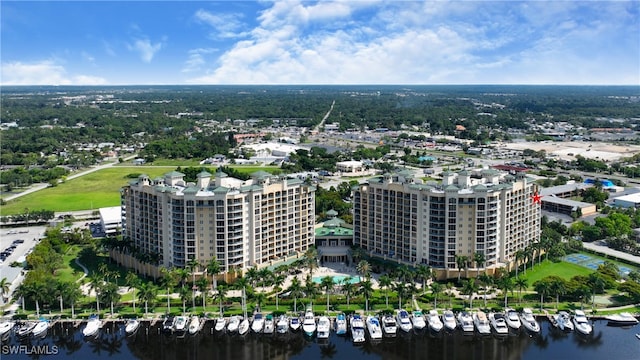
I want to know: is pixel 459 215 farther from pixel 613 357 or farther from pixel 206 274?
pixel 206 274

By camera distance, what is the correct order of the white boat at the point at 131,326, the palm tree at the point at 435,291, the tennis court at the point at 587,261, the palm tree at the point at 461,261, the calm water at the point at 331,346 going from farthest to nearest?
the tennis court at the point at 587,261, the palm tree at the point at 461,261, the palm tree at the point at 435,291, the white boat at the point at 131,326, the calm water at the point at 331,346

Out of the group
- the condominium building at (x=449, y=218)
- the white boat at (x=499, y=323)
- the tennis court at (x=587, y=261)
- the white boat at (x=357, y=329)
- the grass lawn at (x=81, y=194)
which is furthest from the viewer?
the grass lawn at (x=81, y=194)

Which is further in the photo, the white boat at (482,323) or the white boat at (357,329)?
the white boat at (482,323)

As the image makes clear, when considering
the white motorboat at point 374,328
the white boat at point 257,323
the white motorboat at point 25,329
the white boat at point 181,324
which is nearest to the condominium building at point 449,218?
the white motorboat at point 374,328

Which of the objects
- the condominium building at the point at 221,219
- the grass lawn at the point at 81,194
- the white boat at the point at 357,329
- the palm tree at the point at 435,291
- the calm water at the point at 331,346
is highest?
the condominium building at the point at 221,219

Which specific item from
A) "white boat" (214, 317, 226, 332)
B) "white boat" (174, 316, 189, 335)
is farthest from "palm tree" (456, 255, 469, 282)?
"white boat" (174, 316, 189, 335)

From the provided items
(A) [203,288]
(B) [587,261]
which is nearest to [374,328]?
(A) [203,288]

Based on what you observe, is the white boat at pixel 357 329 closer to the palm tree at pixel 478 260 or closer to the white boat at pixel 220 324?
the white boat at pixel 220 324
